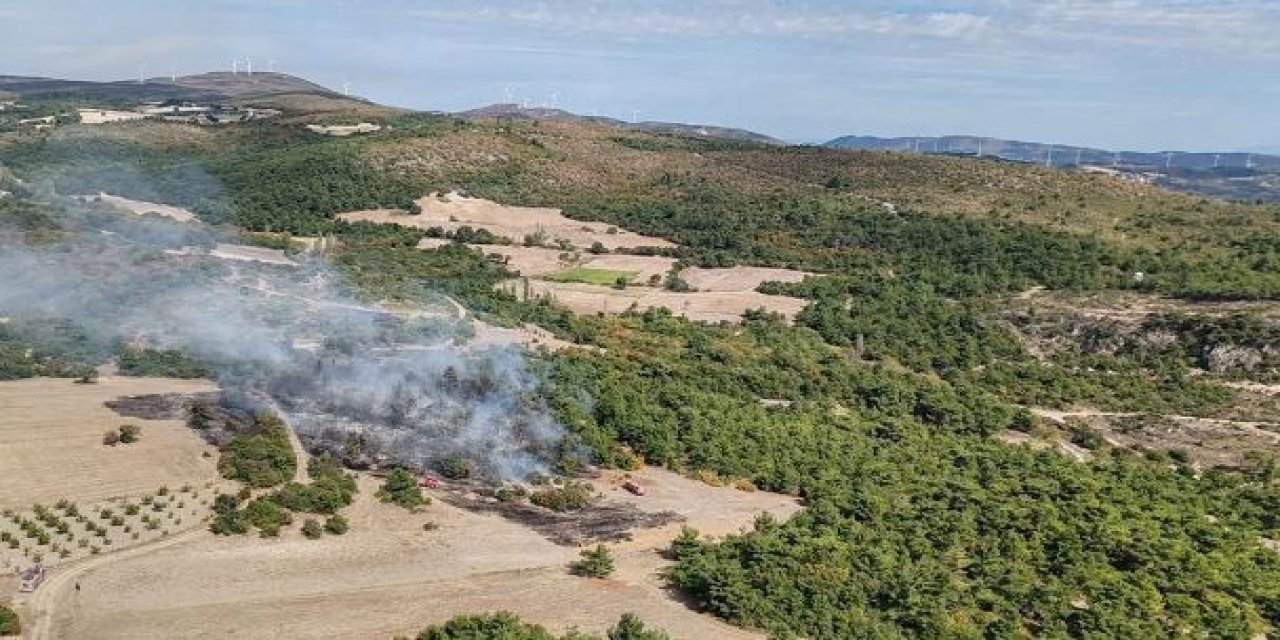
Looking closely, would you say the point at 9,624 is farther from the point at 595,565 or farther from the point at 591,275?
the point at 591,275

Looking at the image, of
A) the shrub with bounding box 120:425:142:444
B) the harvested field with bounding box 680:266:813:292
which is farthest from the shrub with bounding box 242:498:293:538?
the harvested field with bounding box 680:266:813:292

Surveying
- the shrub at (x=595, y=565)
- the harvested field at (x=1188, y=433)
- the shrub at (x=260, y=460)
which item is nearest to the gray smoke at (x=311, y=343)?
the shrub at (x=260, y=460)

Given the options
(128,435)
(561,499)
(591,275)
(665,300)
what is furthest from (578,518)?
(591,275)

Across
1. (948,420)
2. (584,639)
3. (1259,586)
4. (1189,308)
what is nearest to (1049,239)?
(1189,308)

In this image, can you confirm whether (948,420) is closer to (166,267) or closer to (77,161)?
(166,267)

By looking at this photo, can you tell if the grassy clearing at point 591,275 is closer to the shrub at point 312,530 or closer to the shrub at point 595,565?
the shrub at point 312,530

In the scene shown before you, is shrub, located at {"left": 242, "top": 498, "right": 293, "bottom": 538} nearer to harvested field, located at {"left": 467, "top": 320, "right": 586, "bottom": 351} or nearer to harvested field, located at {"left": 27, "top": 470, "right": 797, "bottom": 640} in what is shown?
harvested field, located at {"left": 27, "top": 470, "right": 797, "bottom": 640}
